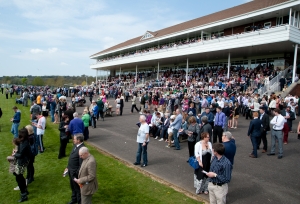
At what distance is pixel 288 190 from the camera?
5.65 m

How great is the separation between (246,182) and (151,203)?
287 cm

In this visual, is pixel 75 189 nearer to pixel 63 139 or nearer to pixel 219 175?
pixel 219 175

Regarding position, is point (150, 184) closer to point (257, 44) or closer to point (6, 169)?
point (6, 169)

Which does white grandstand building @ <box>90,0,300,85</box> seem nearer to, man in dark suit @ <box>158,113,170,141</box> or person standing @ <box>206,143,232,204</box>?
man in dark suit @ <box>158,113,170,141</box>

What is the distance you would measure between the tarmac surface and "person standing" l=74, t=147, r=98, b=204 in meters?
2.61

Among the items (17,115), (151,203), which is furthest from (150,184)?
(17,115)

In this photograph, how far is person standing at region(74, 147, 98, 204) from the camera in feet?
13.7

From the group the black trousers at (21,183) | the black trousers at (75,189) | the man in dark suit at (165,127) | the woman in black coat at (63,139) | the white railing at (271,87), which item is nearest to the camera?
the black trousers at (75,189)

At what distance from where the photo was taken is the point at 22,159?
5.47 meters

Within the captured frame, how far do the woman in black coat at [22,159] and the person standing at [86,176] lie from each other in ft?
6.97

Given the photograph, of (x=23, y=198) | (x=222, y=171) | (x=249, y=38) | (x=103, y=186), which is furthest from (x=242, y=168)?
(x=249, y=38)

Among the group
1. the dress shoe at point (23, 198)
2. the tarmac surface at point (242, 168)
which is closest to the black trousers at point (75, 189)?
the dress shoe at point (23, 198)

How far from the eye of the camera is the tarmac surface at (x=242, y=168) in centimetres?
547

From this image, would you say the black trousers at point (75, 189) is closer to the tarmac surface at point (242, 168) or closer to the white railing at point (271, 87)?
the tarmac surface at point (242, 168)
